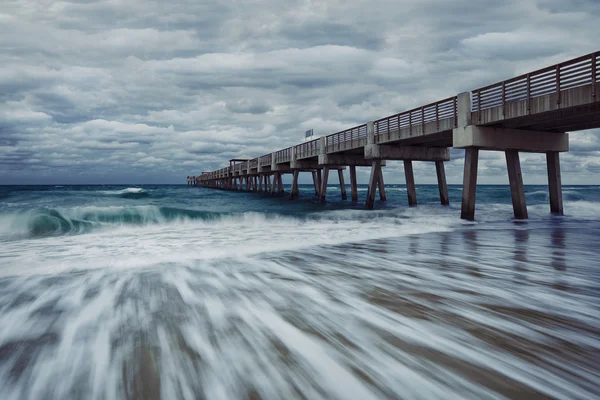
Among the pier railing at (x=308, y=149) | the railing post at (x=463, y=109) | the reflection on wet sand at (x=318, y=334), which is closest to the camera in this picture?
the reflection on wet sand at (x=318, y=334)

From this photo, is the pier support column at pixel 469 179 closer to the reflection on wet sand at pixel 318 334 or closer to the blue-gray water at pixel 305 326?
the blue-gray water at pixel 305 326

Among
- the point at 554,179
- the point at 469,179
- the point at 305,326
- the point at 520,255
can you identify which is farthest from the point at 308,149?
the point at 305,326

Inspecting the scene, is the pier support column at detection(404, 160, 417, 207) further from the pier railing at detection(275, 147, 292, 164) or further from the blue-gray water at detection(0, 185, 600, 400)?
the blue-gray water at detection(0, 185, 600, 400)

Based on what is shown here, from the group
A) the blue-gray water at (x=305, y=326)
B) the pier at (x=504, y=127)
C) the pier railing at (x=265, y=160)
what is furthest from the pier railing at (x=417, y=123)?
the pier railing at (x=265, y=160)

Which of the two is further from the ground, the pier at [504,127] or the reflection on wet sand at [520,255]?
the pier at [504,127]

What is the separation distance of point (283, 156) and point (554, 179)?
24.2 metres

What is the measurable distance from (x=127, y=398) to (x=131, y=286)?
3371mm

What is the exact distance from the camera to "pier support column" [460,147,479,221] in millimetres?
14352

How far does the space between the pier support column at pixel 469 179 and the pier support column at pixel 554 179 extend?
388cm

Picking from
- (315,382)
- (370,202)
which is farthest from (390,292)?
(370,202)

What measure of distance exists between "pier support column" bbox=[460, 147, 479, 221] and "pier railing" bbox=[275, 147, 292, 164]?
20.4m

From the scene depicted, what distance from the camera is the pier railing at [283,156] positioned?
3438cm

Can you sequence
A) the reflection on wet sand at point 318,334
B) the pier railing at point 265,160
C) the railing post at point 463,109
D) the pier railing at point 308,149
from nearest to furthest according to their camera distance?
the reflection on wet sand at point 318,334
the railing post at point 463,109
the pier railing at point 308,149
the pier railing at point 265,160

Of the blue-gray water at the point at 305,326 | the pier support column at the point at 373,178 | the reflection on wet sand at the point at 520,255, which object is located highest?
the pier support column at the point at 373,178
